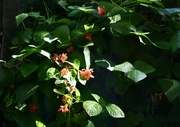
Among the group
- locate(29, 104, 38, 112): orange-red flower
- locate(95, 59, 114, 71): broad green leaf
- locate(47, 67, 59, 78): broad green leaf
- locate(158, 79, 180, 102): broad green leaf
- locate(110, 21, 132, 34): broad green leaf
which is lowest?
locate(29, 104, 38, 112): orange-red flower

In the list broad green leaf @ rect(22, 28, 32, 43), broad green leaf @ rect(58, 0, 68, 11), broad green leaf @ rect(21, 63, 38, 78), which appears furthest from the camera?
broad green leaf @ rect(58, 0, 68, 11)

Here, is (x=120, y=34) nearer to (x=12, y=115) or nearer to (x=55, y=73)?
(x=55, y=73)

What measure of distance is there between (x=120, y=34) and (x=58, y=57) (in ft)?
0.92

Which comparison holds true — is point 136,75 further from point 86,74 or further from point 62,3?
point 62,3

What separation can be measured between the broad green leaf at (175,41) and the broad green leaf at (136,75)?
0.17m

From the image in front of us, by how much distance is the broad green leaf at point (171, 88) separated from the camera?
1.25m

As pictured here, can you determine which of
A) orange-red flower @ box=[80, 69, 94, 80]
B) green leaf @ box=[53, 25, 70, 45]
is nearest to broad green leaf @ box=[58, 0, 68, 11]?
green leaf @ box=[53, 25, 70, 45]

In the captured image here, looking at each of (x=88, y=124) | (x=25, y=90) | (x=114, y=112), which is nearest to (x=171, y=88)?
(x=114, y=112)

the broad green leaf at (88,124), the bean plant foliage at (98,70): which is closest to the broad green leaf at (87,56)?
the bean plant foliage at (98,70)

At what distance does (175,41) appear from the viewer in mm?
1300

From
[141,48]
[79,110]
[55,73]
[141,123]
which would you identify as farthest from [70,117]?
[141,48]

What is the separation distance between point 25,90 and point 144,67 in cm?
48

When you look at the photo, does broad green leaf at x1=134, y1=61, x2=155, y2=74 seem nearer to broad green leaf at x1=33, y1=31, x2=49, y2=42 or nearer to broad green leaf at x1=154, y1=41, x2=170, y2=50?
broad green leaf at x1=154, y1=41, x2=170, y2=50

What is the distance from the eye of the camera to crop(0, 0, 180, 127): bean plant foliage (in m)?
1.29
